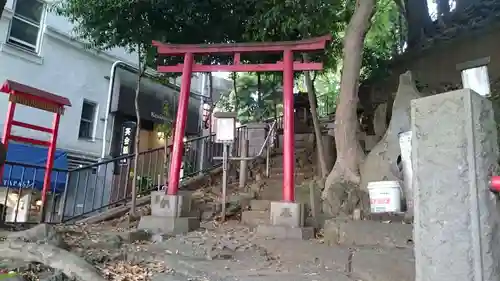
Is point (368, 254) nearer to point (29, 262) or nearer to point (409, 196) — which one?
point (409, 196)

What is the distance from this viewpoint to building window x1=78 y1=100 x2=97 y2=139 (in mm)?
13617

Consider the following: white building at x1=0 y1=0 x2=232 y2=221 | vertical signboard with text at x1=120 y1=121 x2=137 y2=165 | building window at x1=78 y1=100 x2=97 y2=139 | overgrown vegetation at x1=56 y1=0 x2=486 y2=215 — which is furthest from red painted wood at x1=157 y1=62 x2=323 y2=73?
vertical signboard with text at x1=120 y1=121 x2=137 y2=165

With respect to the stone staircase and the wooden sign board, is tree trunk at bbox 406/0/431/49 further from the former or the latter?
the wooden sign board

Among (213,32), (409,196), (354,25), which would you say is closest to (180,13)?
(213,32)

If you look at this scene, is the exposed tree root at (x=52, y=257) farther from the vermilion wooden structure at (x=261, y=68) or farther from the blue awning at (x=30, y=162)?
the blue awning at (x=30, y=162)

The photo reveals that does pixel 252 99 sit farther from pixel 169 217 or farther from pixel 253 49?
pixel 169 217

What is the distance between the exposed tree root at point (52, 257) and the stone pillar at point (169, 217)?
255cm

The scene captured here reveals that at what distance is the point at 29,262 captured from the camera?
3881mm

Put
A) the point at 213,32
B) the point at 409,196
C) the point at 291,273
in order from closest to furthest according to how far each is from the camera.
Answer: the point at 291,273
the point at 409,196
the point at 213,32

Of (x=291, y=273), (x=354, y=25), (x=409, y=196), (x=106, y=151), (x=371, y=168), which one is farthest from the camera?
(x=106, y=151)

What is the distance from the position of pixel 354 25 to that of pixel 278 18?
249 centimetres

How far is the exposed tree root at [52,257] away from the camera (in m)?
3.54

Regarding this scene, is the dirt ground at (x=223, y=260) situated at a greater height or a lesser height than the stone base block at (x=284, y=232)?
lesser

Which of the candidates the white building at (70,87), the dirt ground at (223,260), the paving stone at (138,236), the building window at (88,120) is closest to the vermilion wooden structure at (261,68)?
the paving stone at (138,236)
